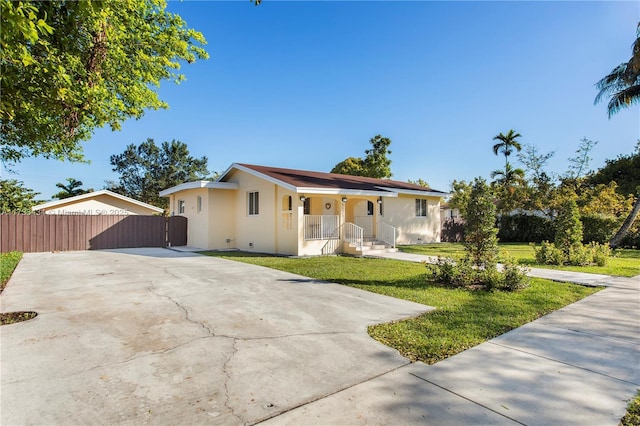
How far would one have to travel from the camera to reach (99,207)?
79.4 feet

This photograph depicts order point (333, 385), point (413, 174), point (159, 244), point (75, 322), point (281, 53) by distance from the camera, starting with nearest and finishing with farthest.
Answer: point (333, 385)
point (75, 322)
point (281, 53)
point (159, 244)
point (413, 174)

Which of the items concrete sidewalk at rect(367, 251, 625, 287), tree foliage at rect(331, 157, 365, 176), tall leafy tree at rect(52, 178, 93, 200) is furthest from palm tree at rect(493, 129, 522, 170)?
tall leafy tree at rect(52, 178, 93, 200)

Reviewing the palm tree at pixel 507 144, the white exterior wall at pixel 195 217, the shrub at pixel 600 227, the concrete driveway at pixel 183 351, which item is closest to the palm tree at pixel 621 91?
the shrub at pixel 600 227

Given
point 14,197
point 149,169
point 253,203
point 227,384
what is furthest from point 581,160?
point 149,169

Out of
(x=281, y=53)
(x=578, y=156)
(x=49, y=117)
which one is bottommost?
(x=49, y=117)

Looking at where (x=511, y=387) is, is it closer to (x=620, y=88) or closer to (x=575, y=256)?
(x=575, y=256)

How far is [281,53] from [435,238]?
47.6 feet

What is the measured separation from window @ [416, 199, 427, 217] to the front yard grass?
1072 cm

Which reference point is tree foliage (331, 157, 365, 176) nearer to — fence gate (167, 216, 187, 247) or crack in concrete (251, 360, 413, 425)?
fence gate (167, 216, 187, 247)

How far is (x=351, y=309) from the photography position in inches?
208

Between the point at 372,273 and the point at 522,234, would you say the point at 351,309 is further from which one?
the point at 522,234

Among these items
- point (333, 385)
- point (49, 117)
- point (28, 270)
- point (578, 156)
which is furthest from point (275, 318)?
point (578, 156)

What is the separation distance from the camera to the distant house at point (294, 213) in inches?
523

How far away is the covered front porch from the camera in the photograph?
13.4 metres
